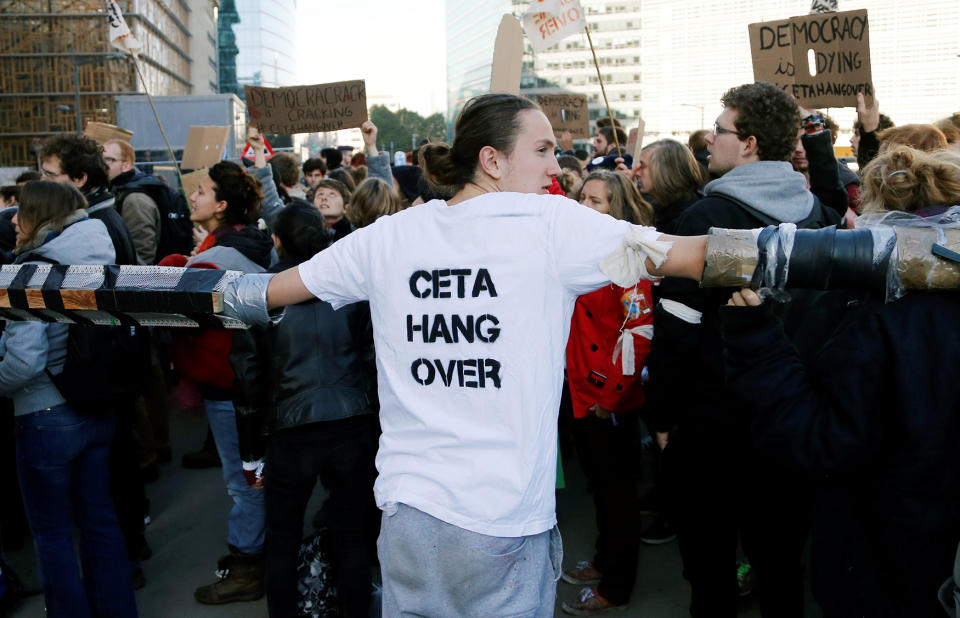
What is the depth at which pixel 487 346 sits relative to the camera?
1760 millimetres

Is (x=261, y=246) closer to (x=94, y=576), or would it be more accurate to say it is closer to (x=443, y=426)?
(x=94, y=576)

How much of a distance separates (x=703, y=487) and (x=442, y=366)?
1.67 m

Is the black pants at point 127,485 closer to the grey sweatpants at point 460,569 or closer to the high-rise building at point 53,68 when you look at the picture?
the grey sweatpants at point 460,569

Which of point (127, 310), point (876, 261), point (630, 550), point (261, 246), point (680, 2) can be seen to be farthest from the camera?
point (680, 2)

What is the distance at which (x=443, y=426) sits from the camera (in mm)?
1794

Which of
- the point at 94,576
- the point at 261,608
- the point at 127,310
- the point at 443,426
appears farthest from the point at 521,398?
the point at 261,608

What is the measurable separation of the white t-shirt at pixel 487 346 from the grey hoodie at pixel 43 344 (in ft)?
6.44

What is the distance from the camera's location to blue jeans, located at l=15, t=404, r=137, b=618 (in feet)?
10.5

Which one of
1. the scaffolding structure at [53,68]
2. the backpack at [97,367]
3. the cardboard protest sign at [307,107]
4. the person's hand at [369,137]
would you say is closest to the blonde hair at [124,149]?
the cardboard protest sign at [307,107]

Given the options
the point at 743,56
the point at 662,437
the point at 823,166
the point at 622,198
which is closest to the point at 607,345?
the point at 662,437

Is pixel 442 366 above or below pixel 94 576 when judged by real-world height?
above

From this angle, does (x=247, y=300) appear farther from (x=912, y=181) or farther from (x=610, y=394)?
(x=610, y=394)

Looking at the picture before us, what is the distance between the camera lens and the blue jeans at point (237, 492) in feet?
13.4

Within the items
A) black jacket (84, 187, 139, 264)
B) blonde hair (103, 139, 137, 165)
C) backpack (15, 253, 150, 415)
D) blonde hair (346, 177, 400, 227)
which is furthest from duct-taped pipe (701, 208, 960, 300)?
blonde hair (103, 139, 137, 165)
